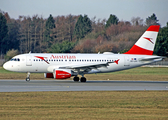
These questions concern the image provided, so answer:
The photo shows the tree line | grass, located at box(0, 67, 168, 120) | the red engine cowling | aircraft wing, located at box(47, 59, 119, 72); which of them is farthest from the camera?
the tree line

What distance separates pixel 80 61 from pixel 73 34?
278 feet

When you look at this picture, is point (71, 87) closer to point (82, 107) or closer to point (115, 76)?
point (82, 107)

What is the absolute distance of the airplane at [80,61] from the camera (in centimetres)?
3500

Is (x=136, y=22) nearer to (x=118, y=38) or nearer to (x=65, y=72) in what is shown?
(x=118, y=38)

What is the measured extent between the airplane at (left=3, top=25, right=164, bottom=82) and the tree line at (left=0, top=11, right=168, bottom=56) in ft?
151

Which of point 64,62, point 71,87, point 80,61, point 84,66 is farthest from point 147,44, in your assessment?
point 71,87

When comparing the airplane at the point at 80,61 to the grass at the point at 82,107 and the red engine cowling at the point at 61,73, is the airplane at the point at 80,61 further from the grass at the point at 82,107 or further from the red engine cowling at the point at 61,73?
the grass at the point at 82,107

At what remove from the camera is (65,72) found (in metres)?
32.9

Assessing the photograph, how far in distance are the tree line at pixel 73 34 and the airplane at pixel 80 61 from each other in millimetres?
46149

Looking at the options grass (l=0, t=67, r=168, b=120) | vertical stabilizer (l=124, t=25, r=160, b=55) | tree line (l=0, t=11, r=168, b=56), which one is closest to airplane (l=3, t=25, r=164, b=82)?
vertical stabilizer (l=124, t=25, r=160, b=55)

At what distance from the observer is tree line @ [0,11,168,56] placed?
89.0 m

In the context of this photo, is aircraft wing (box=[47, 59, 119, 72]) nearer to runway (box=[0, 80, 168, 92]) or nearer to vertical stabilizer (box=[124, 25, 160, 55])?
runway (box=[0, 80, 168, 92])

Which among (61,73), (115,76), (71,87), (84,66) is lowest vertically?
(71,87)

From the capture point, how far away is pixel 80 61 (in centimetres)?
3612
